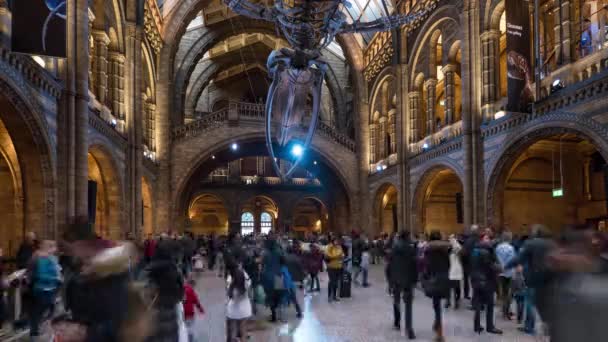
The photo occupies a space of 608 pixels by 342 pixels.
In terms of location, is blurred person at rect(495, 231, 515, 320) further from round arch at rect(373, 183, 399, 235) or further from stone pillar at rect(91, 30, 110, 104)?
round arch at rect(373, 183, 399, 235)

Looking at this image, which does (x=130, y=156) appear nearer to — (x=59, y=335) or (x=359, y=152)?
(x=359, y=152)

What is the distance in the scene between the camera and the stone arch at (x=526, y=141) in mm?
11195

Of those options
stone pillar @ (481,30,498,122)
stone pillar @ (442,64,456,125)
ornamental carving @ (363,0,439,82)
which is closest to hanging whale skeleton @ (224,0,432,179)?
stone pillar @ (481,30,498,122)

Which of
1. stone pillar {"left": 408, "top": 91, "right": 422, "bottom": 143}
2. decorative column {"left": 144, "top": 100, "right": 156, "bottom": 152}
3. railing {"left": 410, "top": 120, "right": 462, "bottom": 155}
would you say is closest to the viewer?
railing {"left": 410, "top": 120, "right": 462, "bottom": 155}

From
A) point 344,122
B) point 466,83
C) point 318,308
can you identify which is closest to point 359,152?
point 344,122

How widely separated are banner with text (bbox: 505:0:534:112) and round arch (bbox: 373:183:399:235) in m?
11.4

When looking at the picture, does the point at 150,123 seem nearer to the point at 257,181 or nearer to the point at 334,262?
the point at 257,181

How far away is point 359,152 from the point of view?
26766 mm

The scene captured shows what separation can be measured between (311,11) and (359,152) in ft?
50.3

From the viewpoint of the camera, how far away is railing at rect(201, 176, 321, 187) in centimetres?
3356

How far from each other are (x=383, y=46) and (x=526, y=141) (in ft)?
38.8

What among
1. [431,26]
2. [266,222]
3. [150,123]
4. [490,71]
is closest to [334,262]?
[490,71]

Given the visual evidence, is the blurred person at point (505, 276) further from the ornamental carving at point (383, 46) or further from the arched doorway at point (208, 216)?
Result: the arched doorway at point (208, 216)

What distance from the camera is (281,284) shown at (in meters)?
7.95
